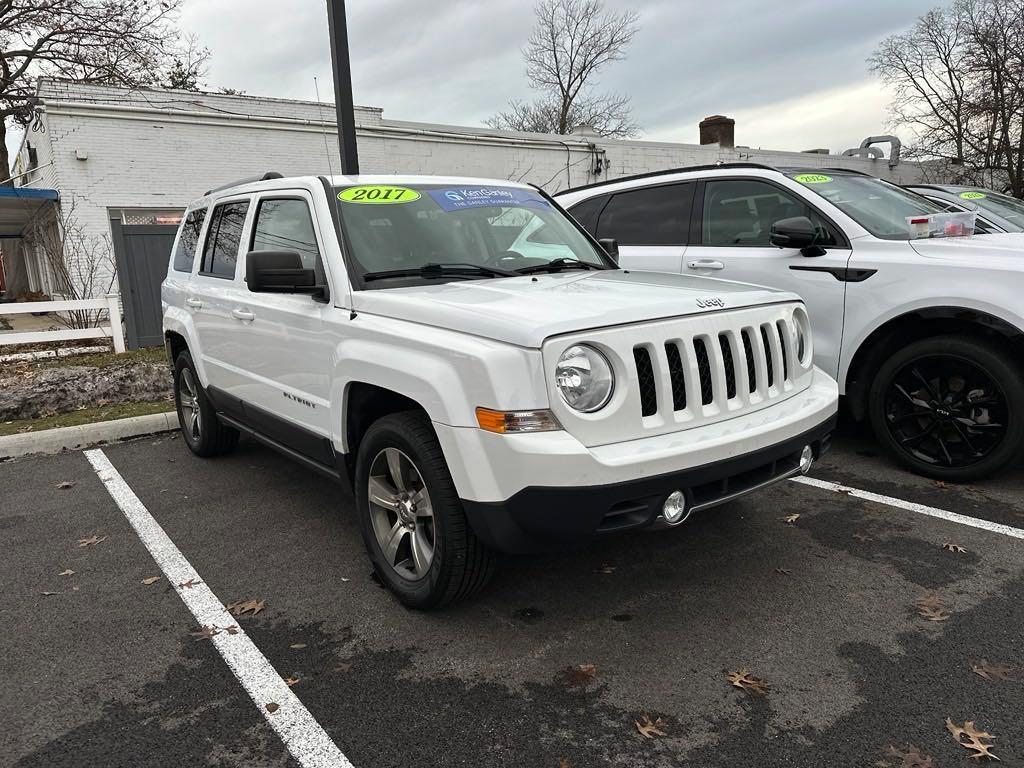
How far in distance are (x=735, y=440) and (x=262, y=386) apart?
2.71 metres

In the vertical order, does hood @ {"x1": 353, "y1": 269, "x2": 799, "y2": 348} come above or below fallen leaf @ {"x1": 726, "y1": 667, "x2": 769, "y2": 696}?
above

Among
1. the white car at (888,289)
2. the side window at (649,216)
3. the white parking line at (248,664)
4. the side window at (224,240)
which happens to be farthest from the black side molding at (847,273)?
the white parking line at (248,664)

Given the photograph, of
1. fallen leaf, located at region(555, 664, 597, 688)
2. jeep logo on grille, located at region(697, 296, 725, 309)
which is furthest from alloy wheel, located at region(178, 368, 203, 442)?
jeep logo on grille, located at region(697, 296, 725, 309)

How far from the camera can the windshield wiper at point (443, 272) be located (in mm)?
3590

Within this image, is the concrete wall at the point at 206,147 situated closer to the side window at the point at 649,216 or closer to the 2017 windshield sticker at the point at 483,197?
the side window at the point at 649,216

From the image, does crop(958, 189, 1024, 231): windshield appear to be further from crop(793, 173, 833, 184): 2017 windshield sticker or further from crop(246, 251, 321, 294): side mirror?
crop(246, 251, 321, 294): side mirror

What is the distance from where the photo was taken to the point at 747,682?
Result: 2.70m

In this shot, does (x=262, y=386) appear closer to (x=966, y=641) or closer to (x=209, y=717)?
(x=209, y=717)

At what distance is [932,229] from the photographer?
199 inches

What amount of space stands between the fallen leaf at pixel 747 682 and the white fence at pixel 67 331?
897cm

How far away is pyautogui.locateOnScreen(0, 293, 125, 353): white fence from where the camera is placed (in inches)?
348

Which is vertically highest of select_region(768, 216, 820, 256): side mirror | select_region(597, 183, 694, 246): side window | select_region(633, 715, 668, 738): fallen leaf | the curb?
select_region(597, 183, 694, 246): side window

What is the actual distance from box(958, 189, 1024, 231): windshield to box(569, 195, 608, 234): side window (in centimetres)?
546

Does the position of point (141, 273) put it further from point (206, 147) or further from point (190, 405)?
point (190, 405)
